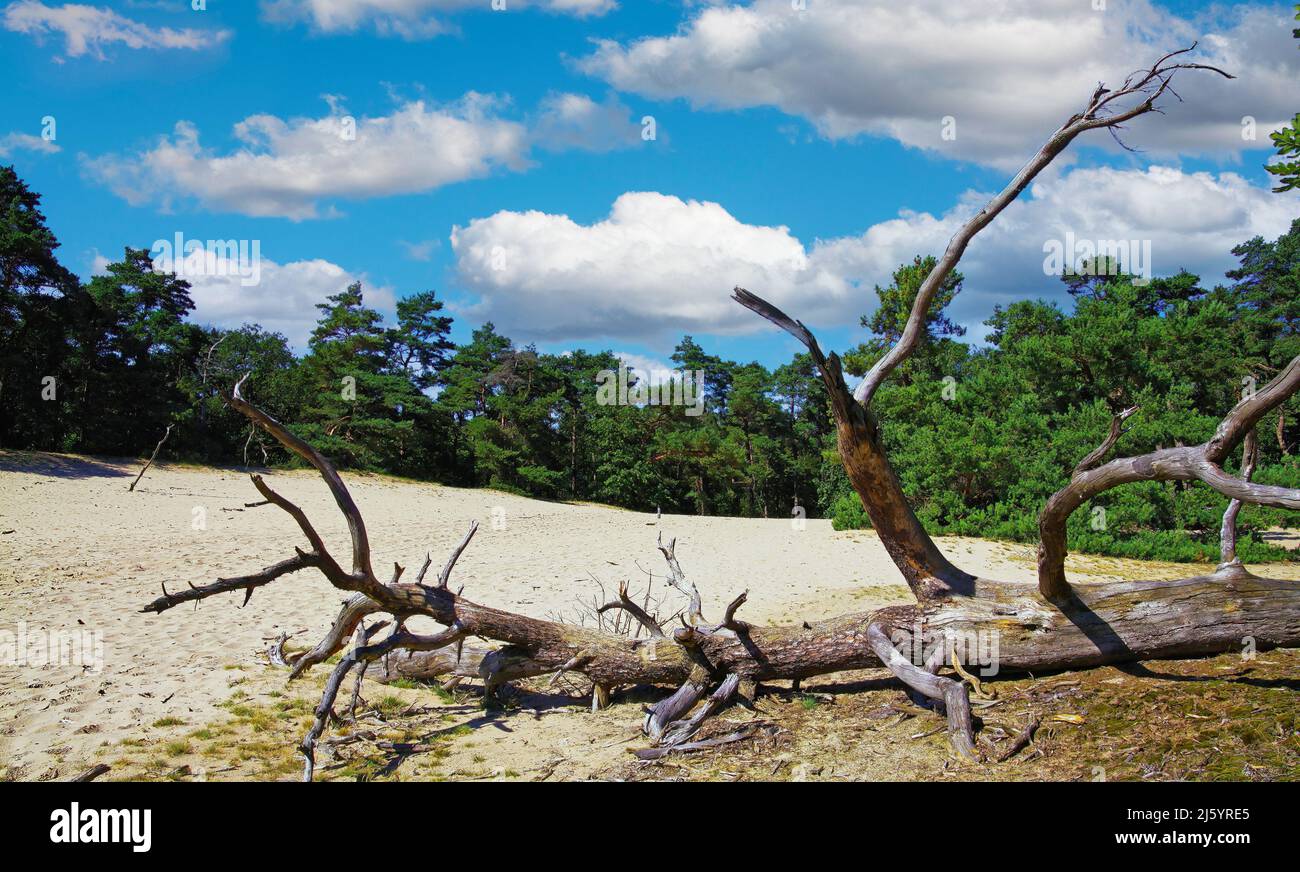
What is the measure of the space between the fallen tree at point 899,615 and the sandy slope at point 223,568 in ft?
2.46

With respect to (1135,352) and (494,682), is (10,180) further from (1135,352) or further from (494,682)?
(1135,352)

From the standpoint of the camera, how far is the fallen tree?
5133 millimetres

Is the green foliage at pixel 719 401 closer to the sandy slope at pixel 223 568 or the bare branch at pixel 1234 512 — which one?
the sandy slope at pixel 223 568

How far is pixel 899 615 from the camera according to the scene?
6.34 metres

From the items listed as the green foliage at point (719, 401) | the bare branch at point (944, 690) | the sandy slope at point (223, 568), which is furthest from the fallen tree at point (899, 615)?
the green foliage at point (719, 401)

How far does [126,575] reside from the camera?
11438 millimetres

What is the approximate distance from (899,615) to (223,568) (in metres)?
10.2

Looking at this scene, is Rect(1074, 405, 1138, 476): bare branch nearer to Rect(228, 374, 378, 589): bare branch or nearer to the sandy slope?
the sandy slope

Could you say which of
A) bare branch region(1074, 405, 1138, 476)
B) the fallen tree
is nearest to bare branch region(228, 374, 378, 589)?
the fallen tree

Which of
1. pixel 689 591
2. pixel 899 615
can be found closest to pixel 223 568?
pixel 689 591

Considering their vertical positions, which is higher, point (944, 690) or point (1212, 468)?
point (1212, 468)

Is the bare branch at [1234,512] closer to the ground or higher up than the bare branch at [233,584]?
higher up

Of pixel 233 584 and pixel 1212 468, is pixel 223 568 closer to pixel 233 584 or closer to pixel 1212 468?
pixel 233 584

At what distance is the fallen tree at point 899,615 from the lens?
16.8 feet
